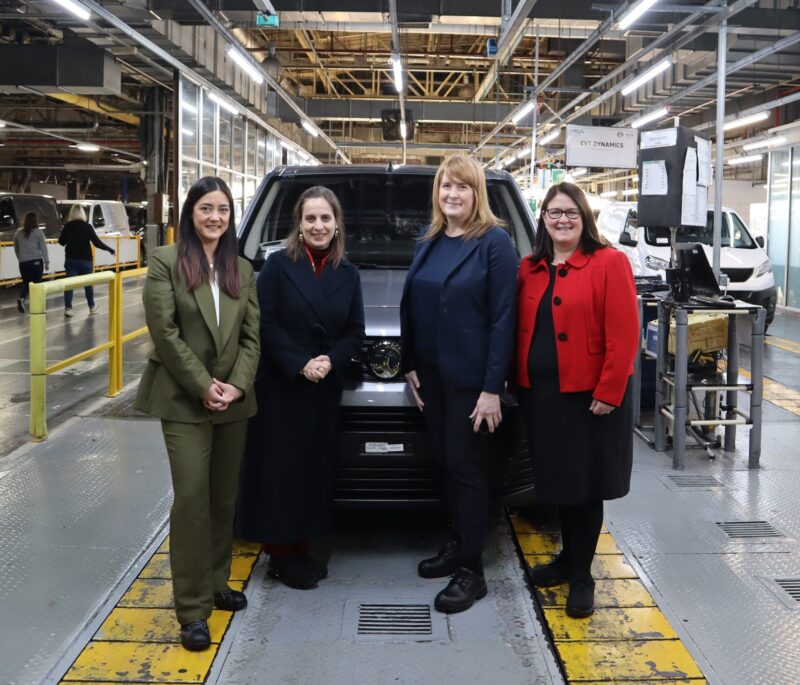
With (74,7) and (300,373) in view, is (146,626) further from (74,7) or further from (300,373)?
(74,7)

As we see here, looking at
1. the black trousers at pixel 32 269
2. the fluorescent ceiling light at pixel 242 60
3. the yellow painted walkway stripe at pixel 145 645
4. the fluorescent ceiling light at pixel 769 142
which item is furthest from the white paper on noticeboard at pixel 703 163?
the fluorescent ceiling light at pixel 769 142

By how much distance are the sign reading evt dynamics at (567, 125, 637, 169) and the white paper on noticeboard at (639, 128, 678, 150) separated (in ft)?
21.7

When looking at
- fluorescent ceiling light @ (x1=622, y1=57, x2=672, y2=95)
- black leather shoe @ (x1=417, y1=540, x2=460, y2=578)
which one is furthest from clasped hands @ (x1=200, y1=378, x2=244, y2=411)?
fluorescent ceiling light @ (x1=622, y1=57, x2=672, y2=95)

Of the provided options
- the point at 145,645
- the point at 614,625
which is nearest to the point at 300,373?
the point at 145,645

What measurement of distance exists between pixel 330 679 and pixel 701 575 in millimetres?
1774

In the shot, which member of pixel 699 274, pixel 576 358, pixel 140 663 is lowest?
pixel 140 663

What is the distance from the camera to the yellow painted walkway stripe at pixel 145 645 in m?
2.79

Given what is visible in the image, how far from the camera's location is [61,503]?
14.8ft

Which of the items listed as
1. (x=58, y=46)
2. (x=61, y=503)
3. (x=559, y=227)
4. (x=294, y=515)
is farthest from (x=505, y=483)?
(x=58, y=46)

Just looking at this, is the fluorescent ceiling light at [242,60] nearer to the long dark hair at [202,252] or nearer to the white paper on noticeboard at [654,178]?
the white paper on noticeboard at [654,178]

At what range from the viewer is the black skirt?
3146 millimetres

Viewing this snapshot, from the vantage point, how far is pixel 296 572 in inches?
138

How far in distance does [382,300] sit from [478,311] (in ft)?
2.48

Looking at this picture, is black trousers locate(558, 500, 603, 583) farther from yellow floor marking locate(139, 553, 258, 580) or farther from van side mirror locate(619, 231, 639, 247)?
van side mirror locate(619, 231, 639, 247)
